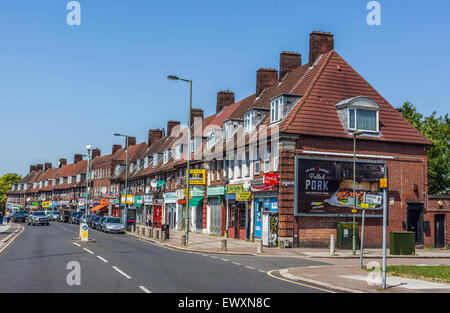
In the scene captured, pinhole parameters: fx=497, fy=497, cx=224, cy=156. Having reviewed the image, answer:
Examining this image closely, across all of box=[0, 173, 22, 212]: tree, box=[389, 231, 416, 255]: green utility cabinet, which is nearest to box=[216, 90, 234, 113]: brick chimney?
box=[389, 231, 416, 255]: green utility cabinet

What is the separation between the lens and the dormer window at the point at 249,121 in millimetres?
35969

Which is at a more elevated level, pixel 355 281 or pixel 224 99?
pixel 224 99

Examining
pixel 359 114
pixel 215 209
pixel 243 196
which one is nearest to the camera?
pixel 359 114

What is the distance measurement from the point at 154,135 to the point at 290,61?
35.0 metres

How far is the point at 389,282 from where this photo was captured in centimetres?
1497

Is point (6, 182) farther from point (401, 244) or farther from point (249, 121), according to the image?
point (401, 244)

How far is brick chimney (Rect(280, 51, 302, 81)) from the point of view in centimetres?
4081

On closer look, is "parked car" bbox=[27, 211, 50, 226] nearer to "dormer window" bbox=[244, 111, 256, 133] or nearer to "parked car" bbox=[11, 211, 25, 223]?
"parked car" bbox=[11, 211, 25, 223]

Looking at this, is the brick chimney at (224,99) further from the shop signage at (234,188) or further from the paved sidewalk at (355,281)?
the paved sidewalk at (355,281)

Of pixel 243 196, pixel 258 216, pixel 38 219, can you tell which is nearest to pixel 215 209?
pixel 243 196

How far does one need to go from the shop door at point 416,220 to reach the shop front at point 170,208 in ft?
84.4

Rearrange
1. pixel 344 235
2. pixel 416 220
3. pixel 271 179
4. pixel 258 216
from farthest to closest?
pixel 258 216 → pixel 416 220 → pixel 271 179 → pixel 344 235

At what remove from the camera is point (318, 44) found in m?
36.8
